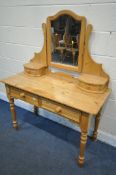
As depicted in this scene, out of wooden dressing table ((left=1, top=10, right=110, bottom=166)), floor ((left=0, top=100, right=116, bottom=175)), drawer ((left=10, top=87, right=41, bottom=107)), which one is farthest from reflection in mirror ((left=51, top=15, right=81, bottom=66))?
floor ((left=0, top=100, right=116, bottom=175))

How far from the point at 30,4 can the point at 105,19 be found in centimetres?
82

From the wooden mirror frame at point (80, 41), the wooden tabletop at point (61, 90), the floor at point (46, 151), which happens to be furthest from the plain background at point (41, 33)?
the wooden tabletop at point (61, 90)

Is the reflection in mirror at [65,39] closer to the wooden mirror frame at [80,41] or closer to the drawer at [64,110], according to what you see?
the wooden mirror frame at [80,41]

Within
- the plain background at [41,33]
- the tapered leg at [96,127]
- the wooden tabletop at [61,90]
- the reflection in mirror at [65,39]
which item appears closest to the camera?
the wooden tabletop at [61,90]

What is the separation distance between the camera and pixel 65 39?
1520 mm

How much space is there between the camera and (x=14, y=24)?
1.90m

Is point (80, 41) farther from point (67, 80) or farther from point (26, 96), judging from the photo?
point (26, 96)

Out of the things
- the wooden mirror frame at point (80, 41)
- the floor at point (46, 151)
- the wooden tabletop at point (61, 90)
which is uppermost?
the wooden mirror frame at point (80, 41)

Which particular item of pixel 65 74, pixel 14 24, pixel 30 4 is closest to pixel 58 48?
pixel 65 74

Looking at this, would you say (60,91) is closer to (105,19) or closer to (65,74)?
(65,74)

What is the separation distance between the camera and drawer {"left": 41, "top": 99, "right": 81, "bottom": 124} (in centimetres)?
124

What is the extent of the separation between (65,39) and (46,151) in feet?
3.80

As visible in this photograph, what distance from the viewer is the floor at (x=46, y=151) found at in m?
1.47

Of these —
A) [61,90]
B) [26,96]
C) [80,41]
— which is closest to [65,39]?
[80,41]
